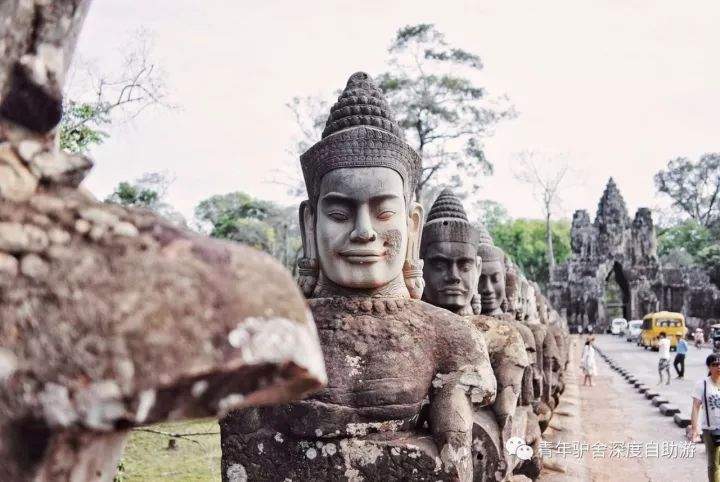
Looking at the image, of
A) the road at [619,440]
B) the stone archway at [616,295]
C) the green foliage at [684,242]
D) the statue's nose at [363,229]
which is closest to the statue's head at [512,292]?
the road at [619,440]

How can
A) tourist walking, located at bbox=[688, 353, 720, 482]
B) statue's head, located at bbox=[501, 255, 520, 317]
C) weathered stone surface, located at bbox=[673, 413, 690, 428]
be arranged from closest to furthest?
1. tourist walking, located at bbox=[688, 353, 720, 482]
2. statue's head, located at bbox=[501, 255, 520, 317]
3. weathered stone surface, located at bbox=[673, 413, 690, 428]

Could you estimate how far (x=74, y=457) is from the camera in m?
1.02

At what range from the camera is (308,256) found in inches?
136

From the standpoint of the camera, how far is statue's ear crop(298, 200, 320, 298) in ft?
11.2

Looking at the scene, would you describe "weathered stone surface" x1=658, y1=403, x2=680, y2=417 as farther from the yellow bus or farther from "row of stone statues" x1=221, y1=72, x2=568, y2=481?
the yellow bus

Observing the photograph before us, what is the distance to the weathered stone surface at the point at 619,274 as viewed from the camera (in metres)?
40.5

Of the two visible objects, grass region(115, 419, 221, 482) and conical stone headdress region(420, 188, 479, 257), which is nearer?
conical stone headdress region(420, 188, 479, 257)

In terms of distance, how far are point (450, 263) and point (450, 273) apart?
2.8 inches

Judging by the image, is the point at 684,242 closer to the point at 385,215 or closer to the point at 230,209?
the point at 230,209

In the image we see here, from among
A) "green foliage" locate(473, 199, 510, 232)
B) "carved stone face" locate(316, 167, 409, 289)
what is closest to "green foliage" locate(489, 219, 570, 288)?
"green foliage" locate(473, 199, 510, 232)

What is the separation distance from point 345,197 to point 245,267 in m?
2.20

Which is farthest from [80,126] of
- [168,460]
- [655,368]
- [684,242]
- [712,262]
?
[684,242]

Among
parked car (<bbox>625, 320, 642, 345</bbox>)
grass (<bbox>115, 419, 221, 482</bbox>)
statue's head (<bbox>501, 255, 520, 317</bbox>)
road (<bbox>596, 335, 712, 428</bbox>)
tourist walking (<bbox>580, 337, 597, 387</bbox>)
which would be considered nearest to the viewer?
grass (<bbox>115, 419, 221, 482</bbox>)

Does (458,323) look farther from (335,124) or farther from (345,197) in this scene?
(335,124)
